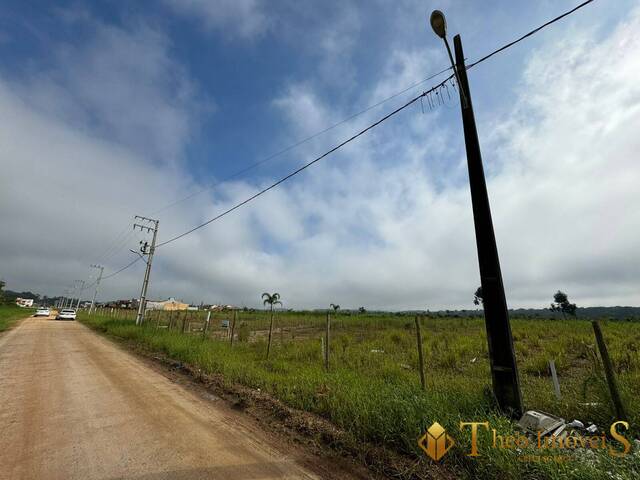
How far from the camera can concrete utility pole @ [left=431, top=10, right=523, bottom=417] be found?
406cm

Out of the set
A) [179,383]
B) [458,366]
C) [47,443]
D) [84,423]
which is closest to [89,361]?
[179,383]

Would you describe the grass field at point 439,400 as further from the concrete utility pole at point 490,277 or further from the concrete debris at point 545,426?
the concrete utility pole at point 490,277

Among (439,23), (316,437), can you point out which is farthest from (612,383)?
(439,23)

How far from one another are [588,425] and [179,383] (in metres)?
7.88

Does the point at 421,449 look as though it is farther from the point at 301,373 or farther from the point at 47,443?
the point at 47,443

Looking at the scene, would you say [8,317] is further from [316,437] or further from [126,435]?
[316,437]

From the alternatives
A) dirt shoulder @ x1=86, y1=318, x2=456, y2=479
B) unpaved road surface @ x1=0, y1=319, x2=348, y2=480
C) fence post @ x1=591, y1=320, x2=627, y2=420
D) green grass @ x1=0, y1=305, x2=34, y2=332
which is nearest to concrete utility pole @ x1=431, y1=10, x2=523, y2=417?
fence post @ x1=591, y1=320, x2=627, y2=420

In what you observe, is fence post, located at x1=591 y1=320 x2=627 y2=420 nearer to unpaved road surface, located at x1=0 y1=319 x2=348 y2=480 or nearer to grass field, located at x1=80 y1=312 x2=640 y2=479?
grass field, located at x1=80 y1=312 x2=640 y2=479

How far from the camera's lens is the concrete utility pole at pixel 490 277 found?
4.06m

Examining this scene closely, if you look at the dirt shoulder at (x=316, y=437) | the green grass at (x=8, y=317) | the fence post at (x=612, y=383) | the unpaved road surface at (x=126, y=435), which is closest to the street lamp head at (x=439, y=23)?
the fence post at (x=612, y=383)

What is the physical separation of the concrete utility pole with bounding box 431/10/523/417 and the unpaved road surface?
9.00 feet

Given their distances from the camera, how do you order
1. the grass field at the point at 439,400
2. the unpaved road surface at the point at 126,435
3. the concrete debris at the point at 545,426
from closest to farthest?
the grass field at the point at 439,400 → the unpaved road surface at the point at 126,435 → the concrete debris at the point at 545,426

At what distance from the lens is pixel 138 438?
3988mm

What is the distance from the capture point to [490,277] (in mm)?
4379
